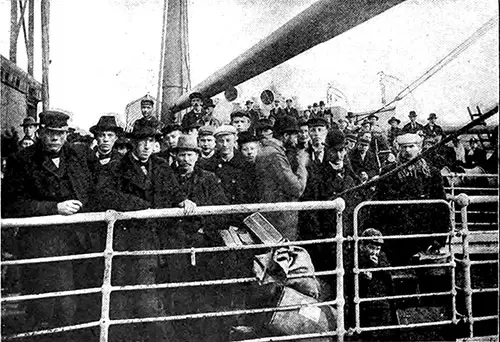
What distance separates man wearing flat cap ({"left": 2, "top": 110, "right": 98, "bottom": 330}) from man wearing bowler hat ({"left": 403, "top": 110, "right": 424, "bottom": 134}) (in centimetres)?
326

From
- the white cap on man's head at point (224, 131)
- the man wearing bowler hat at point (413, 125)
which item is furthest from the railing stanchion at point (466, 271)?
the man wearing bowler hat at point (413, 125)

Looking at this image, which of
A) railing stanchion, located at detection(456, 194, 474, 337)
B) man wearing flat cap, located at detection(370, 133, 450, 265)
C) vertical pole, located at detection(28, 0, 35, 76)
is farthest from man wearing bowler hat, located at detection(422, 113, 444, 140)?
vertical pole, located at detection(28, 0, 35, 76)

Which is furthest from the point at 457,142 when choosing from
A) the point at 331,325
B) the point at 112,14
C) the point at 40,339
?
the point at 40,339

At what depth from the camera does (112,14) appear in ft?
9.46

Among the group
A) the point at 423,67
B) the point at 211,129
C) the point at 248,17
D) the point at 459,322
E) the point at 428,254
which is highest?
the point at 248,17

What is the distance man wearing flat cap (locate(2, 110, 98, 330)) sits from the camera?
243 cm

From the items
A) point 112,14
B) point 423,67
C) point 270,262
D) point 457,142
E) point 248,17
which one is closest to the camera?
point 270,262

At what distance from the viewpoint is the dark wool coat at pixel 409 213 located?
313 centimetres

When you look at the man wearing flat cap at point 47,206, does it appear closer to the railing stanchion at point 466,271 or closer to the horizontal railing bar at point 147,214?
the horizontal railing bar at point 147,214

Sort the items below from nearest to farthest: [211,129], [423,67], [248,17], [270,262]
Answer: [270,262]
[248,17]
[211,129]
[423,67]

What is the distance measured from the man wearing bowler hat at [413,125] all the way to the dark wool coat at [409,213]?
4.27 feet

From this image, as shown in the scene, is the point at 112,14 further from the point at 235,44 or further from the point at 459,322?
the point at 459,322

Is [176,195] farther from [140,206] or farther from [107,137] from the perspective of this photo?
[107,137]

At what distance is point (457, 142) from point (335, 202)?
4.53 meters
